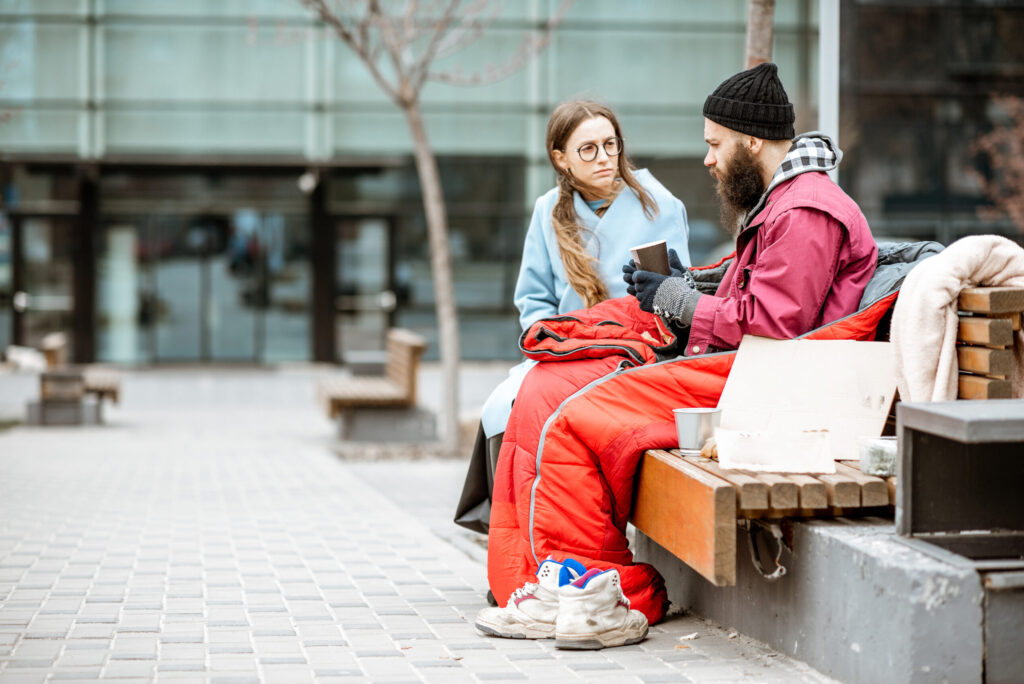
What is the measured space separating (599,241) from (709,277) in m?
0.53

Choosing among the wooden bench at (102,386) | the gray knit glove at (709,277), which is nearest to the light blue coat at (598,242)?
the gray knit glove at (709,277)

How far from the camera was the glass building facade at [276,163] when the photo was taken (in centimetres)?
2320

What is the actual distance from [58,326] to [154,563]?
61.0ft

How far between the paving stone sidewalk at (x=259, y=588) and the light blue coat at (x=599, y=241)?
3.90 ft

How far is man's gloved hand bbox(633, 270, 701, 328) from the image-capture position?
438 cm

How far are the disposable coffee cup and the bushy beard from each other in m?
0.83

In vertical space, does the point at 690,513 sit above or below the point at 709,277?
below

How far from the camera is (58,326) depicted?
23406mm

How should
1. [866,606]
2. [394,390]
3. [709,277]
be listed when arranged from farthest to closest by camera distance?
[394,390] < [709,277] < [866,606]

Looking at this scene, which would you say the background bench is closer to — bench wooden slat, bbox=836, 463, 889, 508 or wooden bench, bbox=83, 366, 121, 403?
wooden bench, bbox=83, 366, 121, 403

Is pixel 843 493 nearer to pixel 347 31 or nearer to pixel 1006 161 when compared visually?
pixel 347 31

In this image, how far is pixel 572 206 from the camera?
207 inches

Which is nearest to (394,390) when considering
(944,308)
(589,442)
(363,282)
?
(589,442)

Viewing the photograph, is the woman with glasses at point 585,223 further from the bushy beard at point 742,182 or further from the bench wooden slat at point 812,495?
the bench wooden slat at point 812,495
